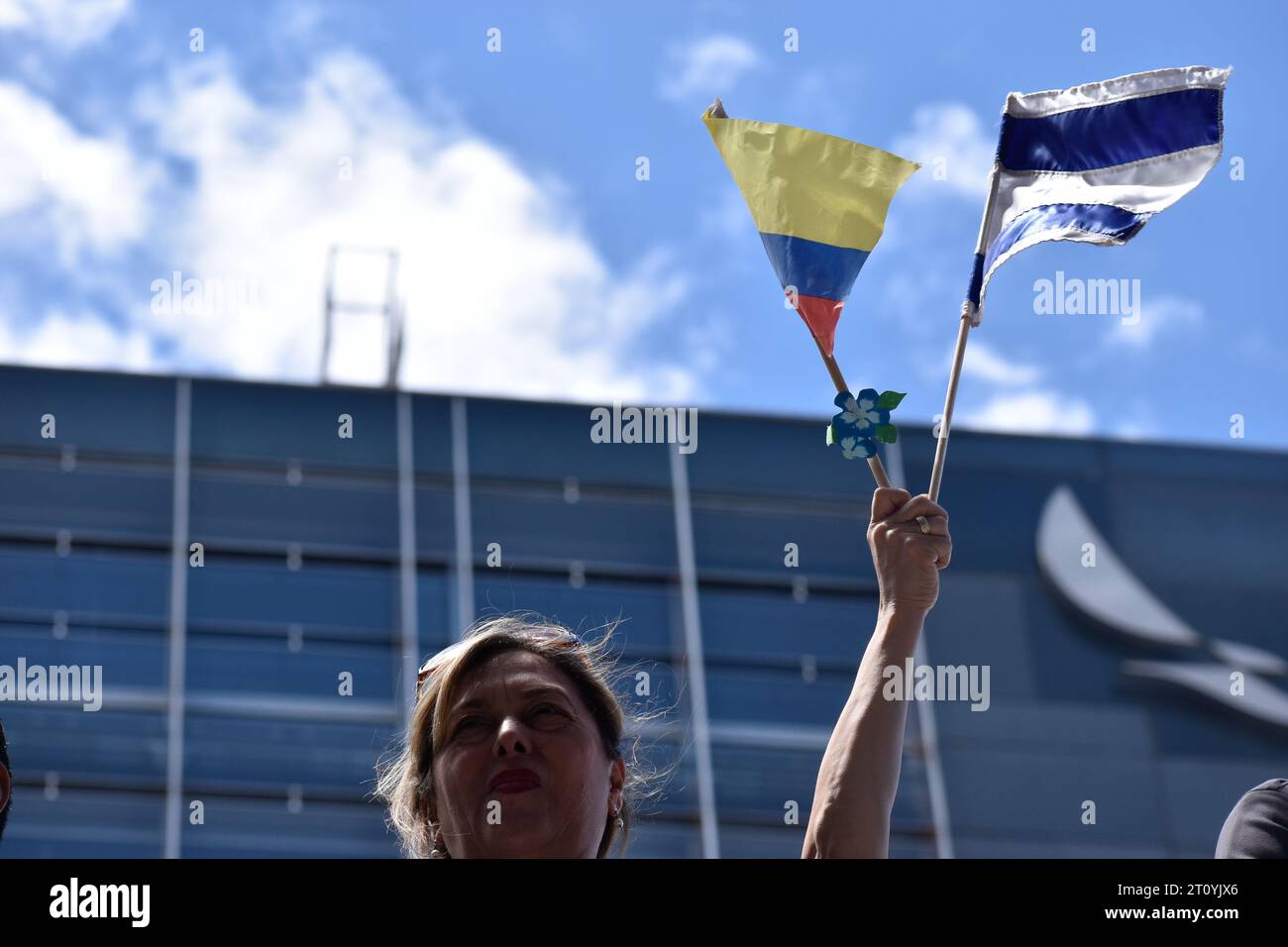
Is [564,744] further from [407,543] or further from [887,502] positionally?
[407,543]

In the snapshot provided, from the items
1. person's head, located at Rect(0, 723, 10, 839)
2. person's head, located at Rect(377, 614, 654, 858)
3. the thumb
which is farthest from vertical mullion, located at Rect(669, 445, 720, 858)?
person's head, located at Rect(0, 723, 10, 839)

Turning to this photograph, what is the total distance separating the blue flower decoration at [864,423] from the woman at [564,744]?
0.08m

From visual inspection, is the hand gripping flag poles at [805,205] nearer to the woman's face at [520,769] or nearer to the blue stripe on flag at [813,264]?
the blue stripe on flag at [813,264]

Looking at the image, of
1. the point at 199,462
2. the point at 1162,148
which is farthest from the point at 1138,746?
the point at 1162,148

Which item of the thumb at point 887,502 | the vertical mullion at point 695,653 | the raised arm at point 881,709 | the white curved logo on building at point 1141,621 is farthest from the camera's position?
the white curved logo on building at point 1141,621

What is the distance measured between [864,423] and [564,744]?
0.70m

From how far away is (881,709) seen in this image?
2842mm

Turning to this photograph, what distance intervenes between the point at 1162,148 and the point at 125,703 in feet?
42.6

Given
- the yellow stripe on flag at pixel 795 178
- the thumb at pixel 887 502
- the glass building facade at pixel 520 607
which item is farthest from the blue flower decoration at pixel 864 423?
the glass building facade at pixel 520 607

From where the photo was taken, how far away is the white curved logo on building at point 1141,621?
1759 cm

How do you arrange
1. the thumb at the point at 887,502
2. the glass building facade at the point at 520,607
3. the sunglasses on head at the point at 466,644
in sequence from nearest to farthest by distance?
the thumb at the point at 887,502 → the sunglasses on head at the point at 466,644 → the glass building facade at the point at 520,607

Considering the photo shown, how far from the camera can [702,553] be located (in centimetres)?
1716

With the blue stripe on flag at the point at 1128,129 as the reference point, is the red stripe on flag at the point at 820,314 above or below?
below
